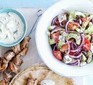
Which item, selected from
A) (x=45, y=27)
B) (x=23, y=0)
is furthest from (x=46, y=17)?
(x=23, y=0)

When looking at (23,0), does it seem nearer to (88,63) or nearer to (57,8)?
(57,8)

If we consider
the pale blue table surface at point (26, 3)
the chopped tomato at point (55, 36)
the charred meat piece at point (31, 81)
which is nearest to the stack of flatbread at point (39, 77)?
the charred meat piece at point (31, 81)

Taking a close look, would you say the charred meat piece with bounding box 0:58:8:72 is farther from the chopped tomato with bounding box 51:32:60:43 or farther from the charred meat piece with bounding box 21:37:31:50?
the chopped tomato with bounding box 51:32:60:43

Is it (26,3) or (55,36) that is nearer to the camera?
(55,36)

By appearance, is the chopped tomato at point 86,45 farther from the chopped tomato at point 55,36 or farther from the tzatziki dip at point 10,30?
the tzatziki dip at point 10,30

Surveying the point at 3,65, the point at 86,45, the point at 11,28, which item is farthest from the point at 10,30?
the point at 86,45

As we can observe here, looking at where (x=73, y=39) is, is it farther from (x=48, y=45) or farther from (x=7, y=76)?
(x=7, y=76)
